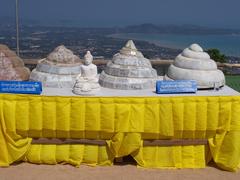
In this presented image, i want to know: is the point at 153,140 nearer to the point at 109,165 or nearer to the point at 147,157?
the point at 147,157

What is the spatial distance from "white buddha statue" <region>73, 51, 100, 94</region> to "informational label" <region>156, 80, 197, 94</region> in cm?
89

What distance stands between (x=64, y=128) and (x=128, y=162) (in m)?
1.08

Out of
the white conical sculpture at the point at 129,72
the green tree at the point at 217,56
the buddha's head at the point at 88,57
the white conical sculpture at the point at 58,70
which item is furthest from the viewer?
the green tree at the point at 217,56

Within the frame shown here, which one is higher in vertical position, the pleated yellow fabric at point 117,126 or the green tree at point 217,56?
the green tree at point 217,56

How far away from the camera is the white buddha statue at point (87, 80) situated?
19.0ft

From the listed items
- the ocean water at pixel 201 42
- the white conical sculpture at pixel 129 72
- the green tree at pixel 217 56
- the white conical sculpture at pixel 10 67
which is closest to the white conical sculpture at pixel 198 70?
the white conical sculpture at pixel 129 72

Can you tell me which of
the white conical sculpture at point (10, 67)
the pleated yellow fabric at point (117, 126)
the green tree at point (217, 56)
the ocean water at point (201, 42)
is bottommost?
the ocean water at point (201, 42)

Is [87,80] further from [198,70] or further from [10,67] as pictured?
[198,70]

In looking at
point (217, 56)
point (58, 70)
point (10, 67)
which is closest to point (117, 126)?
point (58, 70)

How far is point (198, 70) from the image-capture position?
20.5ft

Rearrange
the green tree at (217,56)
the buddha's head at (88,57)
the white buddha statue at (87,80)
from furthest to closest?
the green tree at (217,56), the buddha's head at (88,57), the white buddha statue at (87,80)

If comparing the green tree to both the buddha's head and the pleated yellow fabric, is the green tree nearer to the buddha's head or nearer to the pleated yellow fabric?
the pleated yellow fabric

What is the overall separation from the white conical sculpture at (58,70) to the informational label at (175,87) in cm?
137

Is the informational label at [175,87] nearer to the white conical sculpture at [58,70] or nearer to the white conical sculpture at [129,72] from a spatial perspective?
the white conical sculpture at [129,72]
